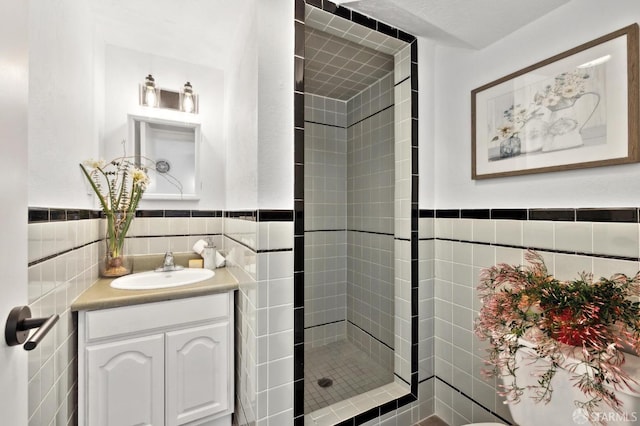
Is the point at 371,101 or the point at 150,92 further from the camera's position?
the point at 371,101

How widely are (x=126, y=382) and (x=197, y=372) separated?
1.01ft

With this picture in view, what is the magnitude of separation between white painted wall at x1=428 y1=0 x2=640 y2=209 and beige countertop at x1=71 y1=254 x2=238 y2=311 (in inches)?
49.3

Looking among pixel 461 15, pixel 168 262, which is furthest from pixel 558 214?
pixel 168 262

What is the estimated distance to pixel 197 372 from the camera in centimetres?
145

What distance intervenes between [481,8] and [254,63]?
3.32 ft

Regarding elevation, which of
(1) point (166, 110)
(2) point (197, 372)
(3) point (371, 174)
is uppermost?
(1) point (166, 110)

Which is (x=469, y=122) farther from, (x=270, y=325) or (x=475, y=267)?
(x=270, y=325)

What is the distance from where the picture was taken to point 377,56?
182cm

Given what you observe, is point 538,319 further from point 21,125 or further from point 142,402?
point 142,402

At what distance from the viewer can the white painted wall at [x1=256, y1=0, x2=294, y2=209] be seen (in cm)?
122

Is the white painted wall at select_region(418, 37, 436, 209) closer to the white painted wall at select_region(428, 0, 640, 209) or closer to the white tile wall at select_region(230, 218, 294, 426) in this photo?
the white painted wall at select_region(428, 0, 640, 209)

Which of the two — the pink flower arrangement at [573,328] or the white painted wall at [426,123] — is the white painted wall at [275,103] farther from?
the pink flower arrangement at [573,328]

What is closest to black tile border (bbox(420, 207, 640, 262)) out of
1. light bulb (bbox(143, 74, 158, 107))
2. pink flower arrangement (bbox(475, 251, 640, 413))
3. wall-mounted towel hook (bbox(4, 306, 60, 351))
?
pink flower arrangement (bbox(475, 251, 640, 413))

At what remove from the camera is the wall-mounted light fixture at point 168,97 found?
1.83 meters
